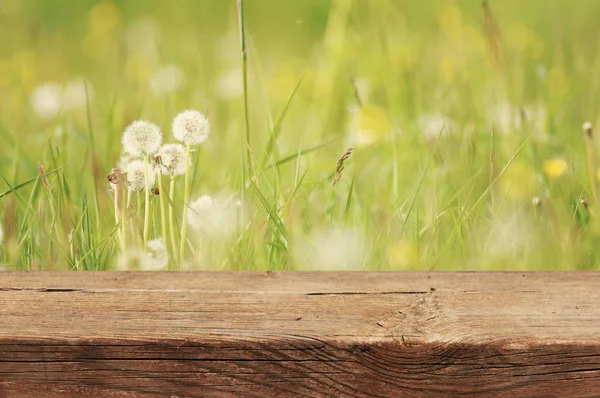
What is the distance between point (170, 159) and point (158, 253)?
0.15 metres

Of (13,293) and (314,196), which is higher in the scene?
(314,196)

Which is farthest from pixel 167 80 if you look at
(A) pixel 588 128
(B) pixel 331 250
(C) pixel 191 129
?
(A) pixel 588 128

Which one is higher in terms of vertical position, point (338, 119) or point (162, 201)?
point (338, 119)

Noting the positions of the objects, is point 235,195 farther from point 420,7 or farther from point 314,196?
point 420,7

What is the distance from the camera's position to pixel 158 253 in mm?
1162

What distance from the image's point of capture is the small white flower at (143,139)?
46.6 inches

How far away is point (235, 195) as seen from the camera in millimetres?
1166

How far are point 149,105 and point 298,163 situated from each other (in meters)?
0.26

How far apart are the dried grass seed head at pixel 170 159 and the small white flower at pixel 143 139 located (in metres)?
0.01

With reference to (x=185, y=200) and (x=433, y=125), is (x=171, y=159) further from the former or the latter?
(x=433, y=125)

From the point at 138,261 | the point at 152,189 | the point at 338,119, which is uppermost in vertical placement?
the point at 338,119

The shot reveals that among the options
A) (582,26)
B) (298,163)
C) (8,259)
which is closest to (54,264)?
(8,259)

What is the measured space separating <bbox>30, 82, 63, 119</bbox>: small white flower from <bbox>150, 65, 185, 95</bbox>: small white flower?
155 millimetres

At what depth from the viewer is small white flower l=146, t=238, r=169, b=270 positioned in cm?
116
